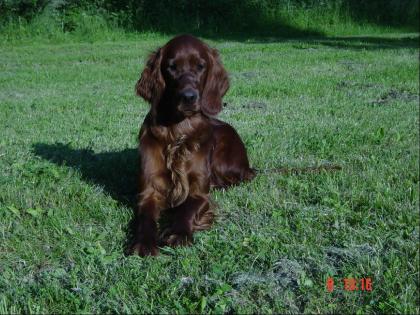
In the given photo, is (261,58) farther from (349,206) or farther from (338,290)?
(338,290)

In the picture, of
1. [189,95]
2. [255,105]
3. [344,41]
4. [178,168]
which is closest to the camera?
[189,95]

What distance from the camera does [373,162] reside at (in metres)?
3.81

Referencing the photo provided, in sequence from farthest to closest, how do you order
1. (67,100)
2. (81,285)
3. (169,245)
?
1. (67,100)
2. (169,245)
3. (81,285)

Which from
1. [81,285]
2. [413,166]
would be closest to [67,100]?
[413,166]

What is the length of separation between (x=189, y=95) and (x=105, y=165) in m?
1.30

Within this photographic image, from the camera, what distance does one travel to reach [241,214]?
3029 millimetres

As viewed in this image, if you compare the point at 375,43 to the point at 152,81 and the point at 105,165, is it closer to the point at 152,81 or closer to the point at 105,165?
the point at 105,165

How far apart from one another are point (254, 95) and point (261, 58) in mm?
3313

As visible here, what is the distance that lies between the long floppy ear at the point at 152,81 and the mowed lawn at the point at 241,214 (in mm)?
630

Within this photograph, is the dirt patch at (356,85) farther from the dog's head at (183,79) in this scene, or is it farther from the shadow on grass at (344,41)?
the shadow on grass at (344,41)

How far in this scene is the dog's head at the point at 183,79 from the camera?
3066 mm
